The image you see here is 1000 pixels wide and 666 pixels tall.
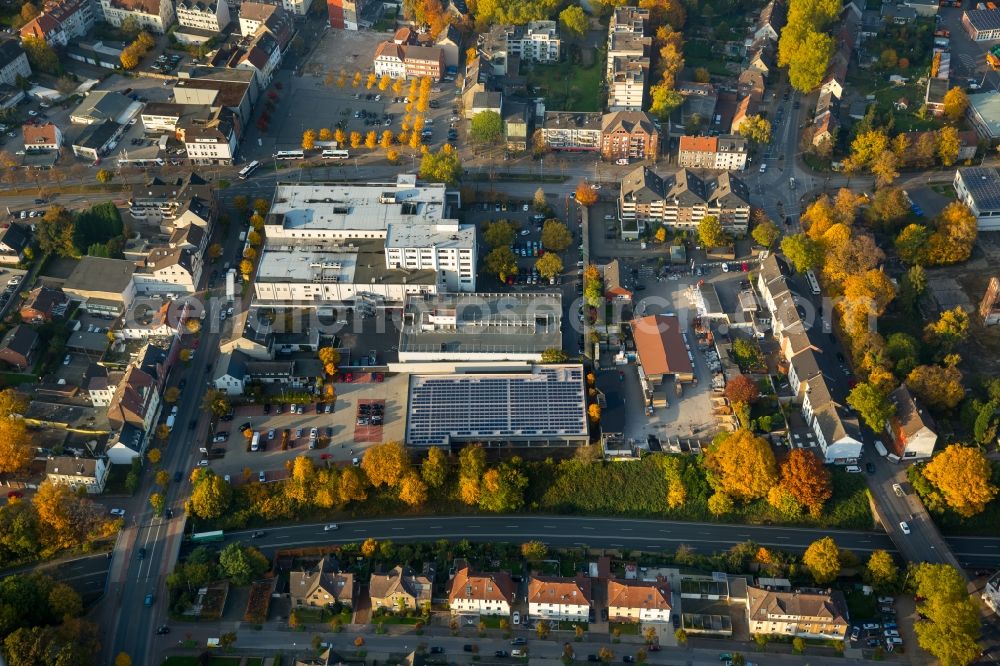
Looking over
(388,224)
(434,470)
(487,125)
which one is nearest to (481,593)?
(434,470)

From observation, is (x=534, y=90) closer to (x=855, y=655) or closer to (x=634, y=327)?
(x=634, y=327)

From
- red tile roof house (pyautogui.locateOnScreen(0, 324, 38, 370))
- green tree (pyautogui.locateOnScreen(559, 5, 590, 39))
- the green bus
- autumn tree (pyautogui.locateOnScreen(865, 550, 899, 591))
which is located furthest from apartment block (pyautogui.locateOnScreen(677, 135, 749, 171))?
red tile roof house (pyautogui.locateOnScreen(0, 324, 38, 370))

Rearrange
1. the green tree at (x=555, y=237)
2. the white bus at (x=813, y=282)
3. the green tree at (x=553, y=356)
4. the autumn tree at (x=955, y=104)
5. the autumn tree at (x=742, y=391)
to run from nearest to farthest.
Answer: the autumn tree at (x=742, y=391) < the green tree at (x=553, y=356) < the white bus at (x=813, y=282) < the green tree at (x=555, y=237) < the autumn tree at (x=955, y=104)

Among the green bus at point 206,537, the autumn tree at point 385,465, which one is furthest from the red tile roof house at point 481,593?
the green bus at point 206,537

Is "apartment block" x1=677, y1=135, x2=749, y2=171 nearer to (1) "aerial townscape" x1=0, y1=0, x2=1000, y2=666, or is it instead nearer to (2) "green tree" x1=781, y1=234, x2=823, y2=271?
(1) "aerial townscape" x1=0, y1=0, x2=1000, y2=666

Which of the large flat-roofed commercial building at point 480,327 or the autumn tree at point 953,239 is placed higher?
the autumn tree at point 953,239

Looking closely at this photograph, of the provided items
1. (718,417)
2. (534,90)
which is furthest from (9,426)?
(534,90)

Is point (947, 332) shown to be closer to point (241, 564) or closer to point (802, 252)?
point (802, 252)

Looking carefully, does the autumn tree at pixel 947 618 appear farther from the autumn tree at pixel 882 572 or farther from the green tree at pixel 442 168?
the green tree at pixel 442 168
